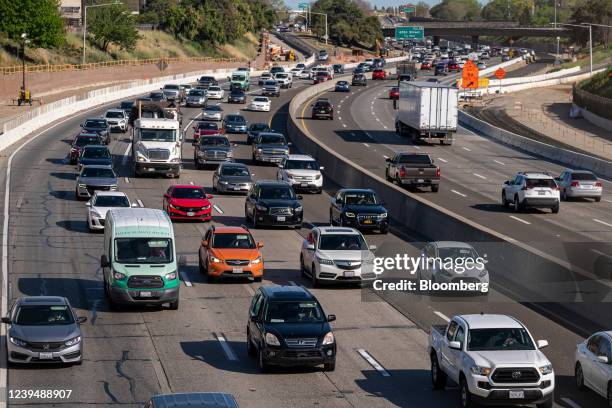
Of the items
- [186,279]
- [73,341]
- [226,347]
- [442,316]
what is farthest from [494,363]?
[186,279]

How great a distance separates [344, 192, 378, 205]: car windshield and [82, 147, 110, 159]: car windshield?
→ 55.2ft

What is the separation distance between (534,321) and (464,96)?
100 m

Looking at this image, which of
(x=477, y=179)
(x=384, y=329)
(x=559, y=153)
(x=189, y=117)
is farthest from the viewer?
(x=189, y=117)

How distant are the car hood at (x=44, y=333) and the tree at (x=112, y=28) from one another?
129079mm

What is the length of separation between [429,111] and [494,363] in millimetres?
57148

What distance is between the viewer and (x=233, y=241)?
34.8 meters

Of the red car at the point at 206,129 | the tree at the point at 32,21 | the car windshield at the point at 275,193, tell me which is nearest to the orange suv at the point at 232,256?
the car windshield at the point at 275,193

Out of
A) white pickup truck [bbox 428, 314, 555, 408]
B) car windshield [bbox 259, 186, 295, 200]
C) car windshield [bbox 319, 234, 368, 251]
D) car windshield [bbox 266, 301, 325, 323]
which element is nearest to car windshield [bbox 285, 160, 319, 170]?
car windshield [bbox 259, 186, 295, 200]

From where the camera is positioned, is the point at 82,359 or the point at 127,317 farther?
the point at 127,317

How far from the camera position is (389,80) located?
155 metres

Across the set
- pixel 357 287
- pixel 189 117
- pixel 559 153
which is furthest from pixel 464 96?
pixel 357 287

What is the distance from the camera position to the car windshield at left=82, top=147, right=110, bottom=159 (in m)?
57.3

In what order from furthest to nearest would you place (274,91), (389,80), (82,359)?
(389,80), (274,91), (82,359)

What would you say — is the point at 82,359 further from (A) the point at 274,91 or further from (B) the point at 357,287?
(A) the point at 274,91
